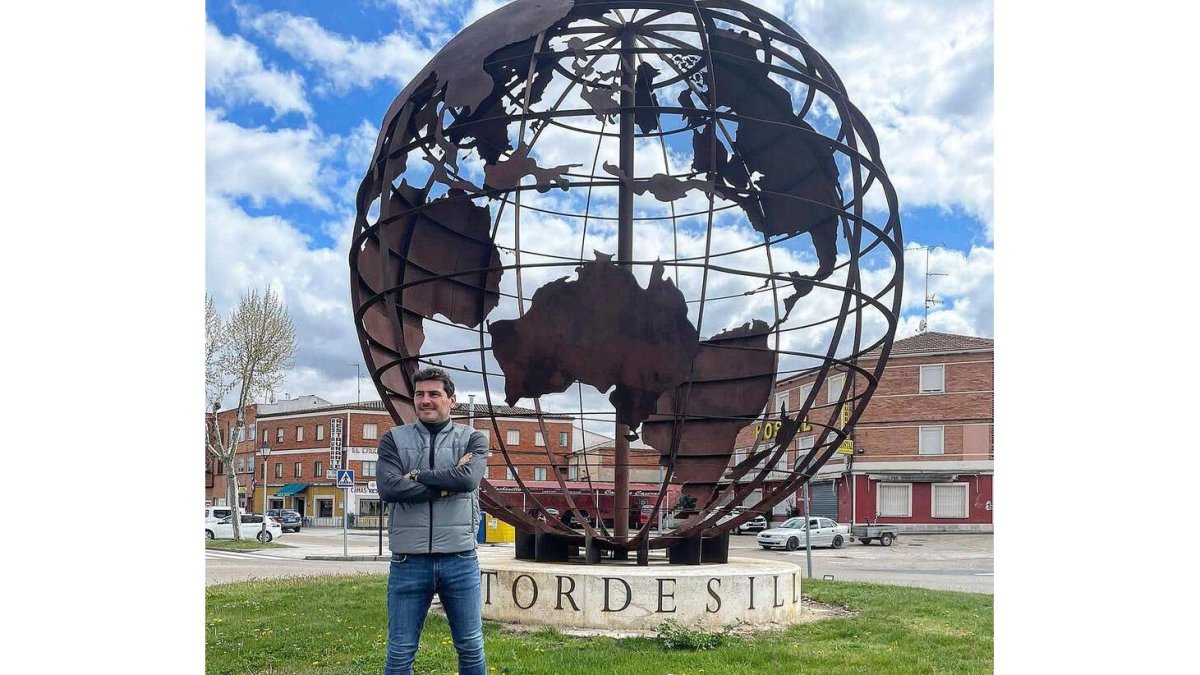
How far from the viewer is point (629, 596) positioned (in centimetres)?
705

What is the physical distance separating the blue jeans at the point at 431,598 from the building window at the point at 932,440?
19.8 meters

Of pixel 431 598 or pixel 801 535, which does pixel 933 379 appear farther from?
pixel 431 598

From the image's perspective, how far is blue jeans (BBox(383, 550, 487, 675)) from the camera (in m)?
4.01

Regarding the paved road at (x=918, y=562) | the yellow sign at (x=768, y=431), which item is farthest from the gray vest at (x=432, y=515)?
the paved road at (x=918, y=562)

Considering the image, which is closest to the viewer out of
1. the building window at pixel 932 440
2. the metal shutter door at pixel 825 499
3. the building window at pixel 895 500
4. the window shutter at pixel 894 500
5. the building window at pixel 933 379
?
the building window at pixel 933 379

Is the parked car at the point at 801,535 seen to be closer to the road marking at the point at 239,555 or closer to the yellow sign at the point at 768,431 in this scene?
the yellow sign at the point at 768,431

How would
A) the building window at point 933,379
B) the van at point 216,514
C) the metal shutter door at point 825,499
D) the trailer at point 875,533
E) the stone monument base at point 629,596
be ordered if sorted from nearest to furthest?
the stone monument base at point 629,596 < the building window at point 933,379 < the trailer at point 875,533 < the van at point 216,514 < the metal shutter door at point 825,499

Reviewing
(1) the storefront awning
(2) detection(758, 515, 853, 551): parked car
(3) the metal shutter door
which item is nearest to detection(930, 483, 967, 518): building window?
(2) detection(758, 515, 853, 551): parked car

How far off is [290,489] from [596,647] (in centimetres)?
3638

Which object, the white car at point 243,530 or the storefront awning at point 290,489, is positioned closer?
the white car at point 243,530

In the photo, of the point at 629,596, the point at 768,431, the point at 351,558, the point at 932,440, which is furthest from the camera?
the point at 932,440

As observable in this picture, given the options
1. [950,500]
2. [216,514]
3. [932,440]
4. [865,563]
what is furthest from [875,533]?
[216,514]

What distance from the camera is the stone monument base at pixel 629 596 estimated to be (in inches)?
277
